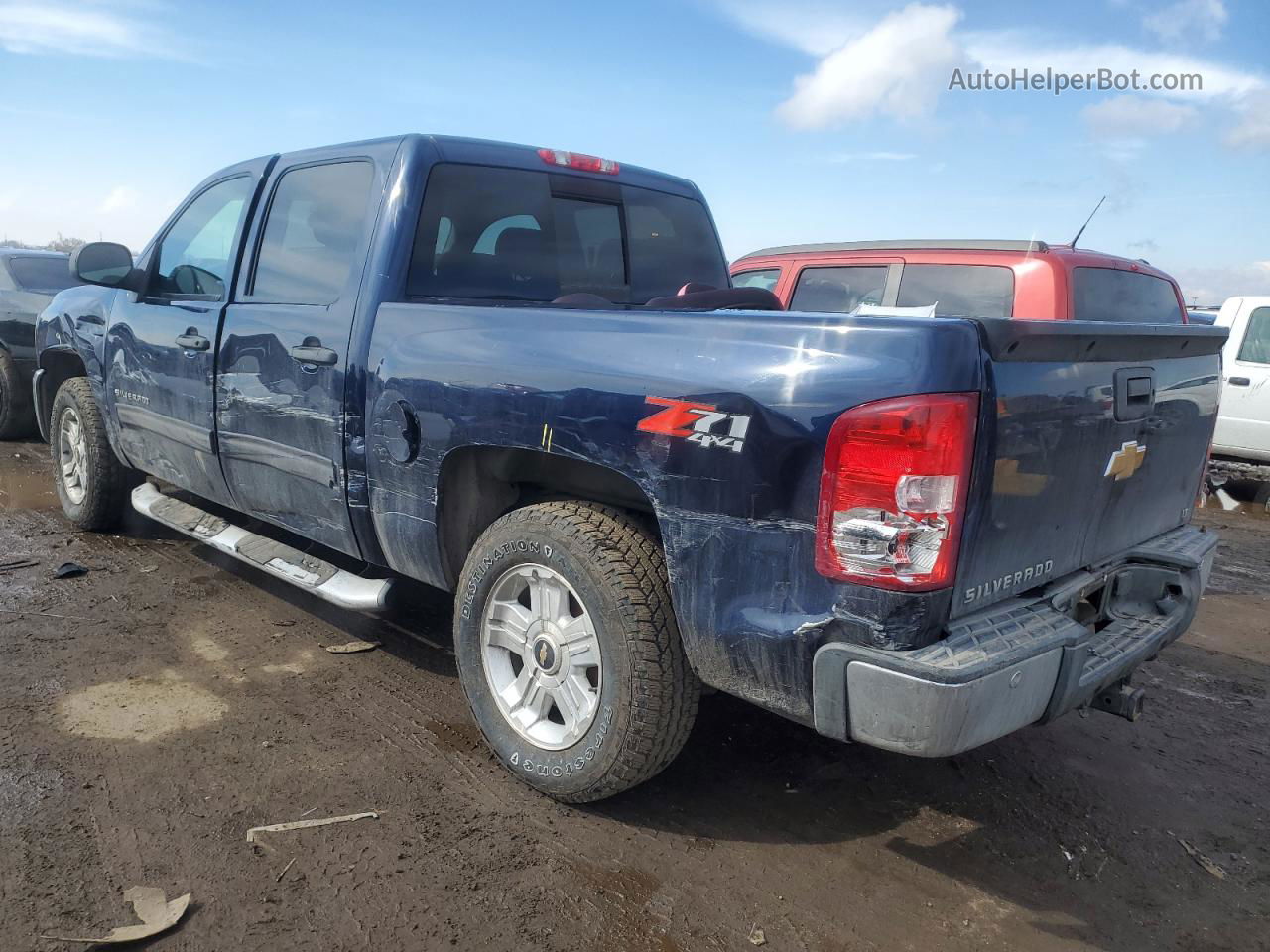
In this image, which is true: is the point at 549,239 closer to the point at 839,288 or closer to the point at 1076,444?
the point at 1076,444

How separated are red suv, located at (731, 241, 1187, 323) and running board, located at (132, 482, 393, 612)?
382cm

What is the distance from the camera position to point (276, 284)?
383 cm

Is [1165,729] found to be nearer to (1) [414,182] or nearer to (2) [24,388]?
(1) [414,182]

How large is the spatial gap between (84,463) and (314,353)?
2.87 meters

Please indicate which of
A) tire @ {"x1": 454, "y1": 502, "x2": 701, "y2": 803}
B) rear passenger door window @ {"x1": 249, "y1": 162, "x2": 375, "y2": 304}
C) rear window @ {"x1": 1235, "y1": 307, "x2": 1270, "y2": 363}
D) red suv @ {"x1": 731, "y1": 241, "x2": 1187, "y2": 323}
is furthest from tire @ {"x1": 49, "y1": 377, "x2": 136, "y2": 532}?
rear window @ {"x1": 1235, "y1": 307, "x2": 1270, "y2": 363}

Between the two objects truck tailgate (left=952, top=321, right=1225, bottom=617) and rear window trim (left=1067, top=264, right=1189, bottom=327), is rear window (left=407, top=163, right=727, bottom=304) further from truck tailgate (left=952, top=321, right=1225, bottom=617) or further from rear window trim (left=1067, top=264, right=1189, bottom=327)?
rear window trim (left=1067, top=264, right=1189, bottom=327)

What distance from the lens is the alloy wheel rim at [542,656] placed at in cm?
278

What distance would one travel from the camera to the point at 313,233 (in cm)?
376

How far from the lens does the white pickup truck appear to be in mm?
8367

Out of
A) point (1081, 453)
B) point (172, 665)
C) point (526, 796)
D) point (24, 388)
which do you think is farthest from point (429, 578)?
point (24, 388)

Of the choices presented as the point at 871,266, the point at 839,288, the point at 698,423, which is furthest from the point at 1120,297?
the point at 698,423

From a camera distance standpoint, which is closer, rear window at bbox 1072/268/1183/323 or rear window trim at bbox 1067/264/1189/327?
rear window trim at bbox 1067/264/1189/327

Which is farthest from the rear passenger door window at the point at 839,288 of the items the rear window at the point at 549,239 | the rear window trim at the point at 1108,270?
the rear window at the point at 549,239

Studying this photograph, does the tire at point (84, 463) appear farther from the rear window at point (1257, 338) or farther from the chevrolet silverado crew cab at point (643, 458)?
the rear window at point (1257, 338)
